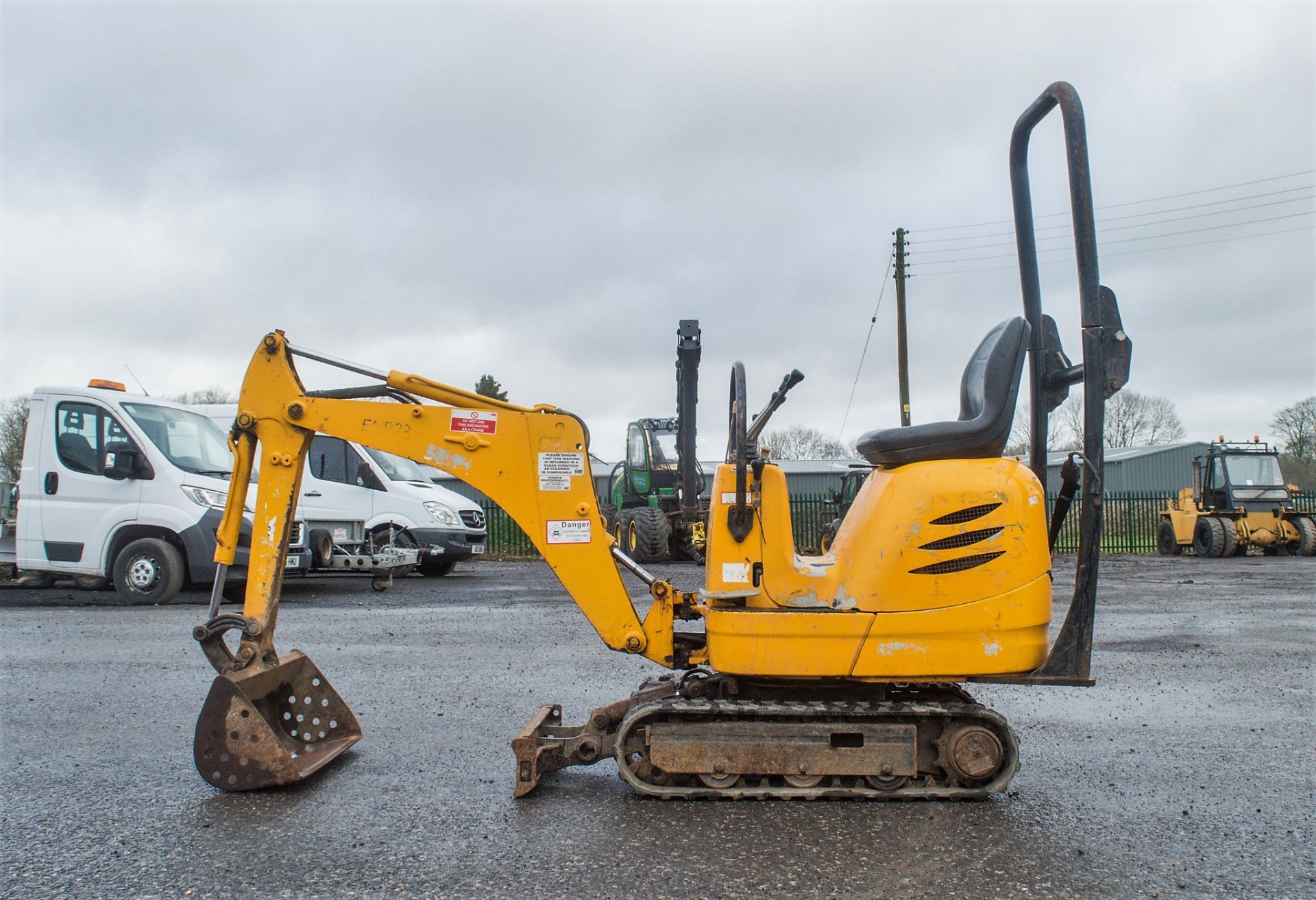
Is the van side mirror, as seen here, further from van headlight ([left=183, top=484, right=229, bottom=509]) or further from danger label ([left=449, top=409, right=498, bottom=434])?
danger label ([left=449, top=409, right=498, bottom=434])

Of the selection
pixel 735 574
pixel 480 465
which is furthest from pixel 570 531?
pixel 735 574

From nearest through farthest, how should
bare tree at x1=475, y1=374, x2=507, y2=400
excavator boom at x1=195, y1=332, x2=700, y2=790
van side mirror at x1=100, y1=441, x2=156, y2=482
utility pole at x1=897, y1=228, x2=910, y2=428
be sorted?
excavator boom at x1=195, y1=332, x2=700, y2=790 < van side mirror at x1=100, y1=441, x2=156, y2=482 < utility pole at x1=897, y1=228, x2=910, y2=428 < bare tree at x1=475, y1=374, x2=507, y2=400

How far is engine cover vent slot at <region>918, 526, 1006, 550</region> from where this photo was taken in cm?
402

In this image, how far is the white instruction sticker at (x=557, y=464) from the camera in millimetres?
4523

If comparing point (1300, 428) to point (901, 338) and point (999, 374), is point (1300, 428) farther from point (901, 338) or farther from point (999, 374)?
point (999, 374)

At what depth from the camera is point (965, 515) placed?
13.2 feet

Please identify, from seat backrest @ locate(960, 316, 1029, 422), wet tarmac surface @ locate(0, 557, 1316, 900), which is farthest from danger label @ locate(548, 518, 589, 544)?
seat backrest @ locate(960, 316, 1029, 422)

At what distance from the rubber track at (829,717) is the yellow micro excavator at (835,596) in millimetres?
10

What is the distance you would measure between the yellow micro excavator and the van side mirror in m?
7.33

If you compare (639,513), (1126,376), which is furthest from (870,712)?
(639,513)

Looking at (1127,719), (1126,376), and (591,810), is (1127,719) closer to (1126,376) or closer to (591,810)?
(1126,376)

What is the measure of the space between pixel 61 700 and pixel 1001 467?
5.65m

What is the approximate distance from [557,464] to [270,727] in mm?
1693

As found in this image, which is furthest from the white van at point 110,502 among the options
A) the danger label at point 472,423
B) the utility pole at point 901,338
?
the utility pole at point 901,338
